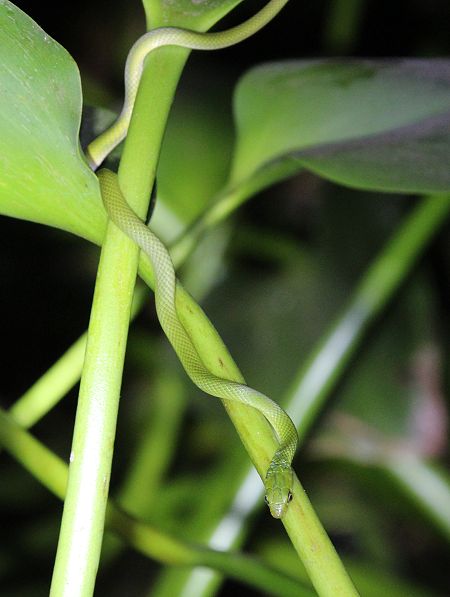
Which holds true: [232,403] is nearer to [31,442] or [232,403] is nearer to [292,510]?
[292,510]

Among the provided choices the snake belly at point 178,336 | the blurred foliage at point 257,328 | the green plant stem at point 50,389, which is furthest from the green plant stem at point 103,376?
the blurred foliage at point 257,328

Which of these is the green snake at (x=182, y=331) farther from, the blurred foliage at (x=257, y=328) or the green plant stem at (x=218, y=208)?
the blurred foliage at (x=257, y=328)

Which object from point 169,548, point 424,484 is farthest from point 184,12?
point 424,484

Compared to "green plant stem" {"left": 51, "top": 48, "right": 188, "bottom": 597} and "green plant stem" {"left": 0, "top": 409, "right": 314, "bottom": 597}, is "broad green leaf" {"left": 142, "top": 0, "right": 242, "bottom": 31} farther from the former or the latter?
"green plant stem" {"left": 0, "top": 409, "right": 314, "bottom": 597}

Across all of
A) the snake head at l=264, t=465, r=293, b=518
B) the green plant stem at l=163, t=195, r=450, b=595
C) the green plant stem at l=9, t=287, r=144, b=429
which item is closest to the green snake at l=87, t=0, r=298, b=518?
the snake head at l=264, t=465, r=293, b=518

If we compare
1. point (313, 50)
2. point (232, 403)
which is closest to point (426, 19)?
point (313, 50)
